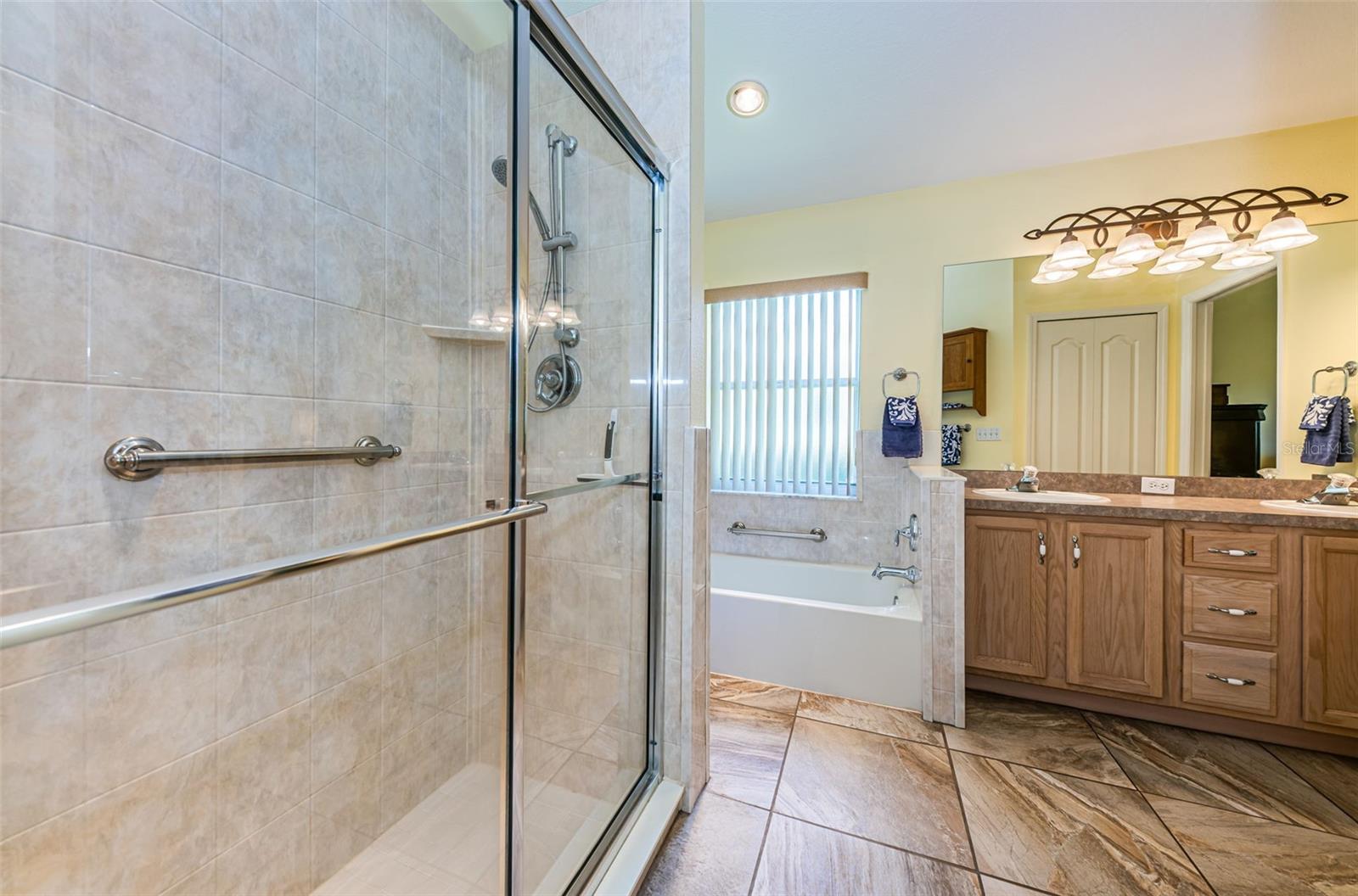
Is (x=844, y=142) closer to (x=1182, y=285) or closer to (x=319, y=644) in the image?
(x=1182, y=285)

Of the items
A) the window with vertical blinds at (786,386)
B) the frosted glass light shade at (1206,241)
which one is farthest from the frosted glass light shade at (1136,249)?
the window with vertical blinds at (786,386)

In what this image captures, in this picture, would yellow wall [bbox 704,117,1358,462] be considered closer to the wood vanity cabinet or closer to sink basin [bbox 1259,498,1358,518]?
the wood vanity cabinet

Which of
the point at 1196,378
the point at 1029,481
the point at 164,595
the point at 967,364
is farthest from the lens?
the point at 967,364

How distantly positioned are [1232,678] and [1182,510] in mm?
631

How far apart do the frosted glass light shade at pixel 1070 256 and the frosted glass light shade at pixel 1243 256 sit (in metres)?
0.47

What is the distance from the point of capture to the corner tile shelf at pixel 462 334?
1.11m

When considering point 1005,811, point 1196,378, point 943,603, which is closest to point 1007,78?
point 1196,378

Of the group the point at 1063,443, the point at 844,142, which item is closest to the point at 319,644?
the point at 844,142

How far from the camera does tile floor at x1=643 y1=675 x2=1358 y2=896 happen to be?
1268 mm

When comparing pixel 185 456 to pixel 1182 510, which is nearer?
pixel 185 456

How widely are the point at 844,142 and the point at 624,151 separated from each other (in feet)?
5.01

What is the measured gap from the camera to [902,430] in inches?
106

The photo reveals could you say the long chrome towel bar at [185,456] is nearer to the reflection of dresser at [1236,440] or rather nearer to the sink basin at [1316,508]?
the sink basin at [1316,508]

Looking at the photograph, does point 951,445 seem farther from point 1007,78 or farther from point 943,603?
point 1007,78
